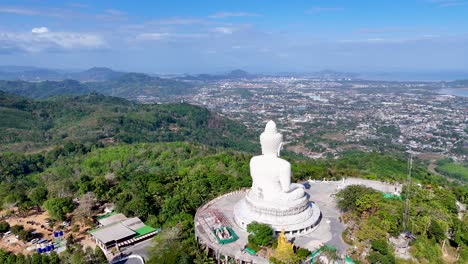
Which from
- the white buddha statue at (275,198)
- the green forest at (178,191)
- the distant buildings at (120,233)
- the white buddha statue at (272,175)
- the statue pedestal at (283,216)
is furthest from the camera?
the distant buildings at (120,233)

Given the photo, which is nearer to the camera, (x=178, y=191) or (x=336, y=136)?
(x=178, y=191)

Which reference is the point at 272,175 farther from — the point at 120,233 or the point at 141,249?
the point at 120,233

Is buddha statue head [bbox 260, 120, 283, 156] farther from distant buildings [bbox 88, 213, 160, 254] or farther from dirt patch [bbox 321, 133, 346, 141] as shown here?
dirt patch [bbox 321, 133, 346, 141]

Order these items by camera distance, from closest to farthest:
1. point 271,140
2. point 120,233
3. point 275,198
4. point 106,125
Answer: point 275,198 < point 271,140 < point 120,233 < point 106,125

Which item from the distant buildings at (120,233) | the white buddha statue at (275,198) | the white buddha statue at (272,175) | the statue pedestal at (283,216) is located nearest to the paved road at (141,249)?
the distant buildings at (120,233)

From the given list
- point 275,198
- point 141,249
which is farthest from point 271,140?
point 141,249

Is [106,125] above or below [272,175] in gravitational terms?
below

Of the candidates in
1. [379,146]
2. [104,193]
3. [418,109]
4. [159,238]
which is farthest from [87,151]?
[418,109]

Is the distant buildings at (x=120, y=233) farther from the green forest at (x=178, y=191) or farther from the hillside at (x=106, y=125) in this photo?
the hillside at (x=106, y=125)
